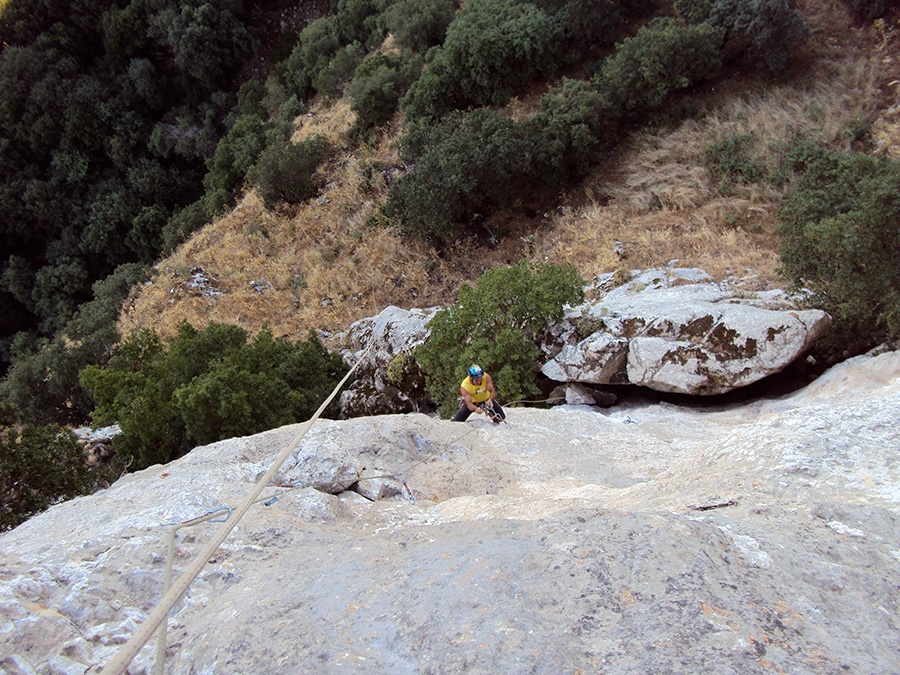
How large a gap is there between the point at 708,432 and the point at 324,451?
217 inches

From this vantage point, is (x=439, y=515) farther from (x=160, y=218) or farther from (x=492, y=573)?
(x=160, y=218)

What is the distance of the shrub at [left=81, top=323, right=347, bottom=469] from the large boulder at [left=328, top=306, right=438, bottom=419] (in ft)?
2.93

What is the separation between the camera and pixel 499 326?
1190cm

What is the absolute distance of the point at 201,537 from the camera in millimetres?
5137

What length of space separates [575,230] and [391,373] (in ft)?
27.4

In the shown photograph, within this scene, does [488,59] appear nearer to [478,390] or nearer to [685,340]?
[685,340]

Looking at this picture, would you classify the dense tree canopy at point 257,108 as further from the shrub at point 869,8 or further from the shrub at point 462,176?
the shrub at point 869,8

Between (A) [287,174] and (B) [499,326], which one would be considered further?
(A) [287,174]

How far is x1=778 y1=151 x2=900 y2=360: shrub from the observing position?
362 inches

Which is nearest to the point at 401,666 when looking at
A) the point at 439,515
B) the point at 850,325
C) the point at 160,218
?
the point at 439,515

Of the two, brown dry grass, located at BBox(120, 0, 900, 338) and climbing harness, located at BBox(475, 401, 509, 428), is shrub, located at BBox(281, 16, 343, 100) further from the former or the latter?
climbing harness, located at BBox(475, 401, 509, 428)

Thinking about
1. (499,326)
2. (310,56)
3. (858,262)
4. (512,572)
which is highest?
(310,56)

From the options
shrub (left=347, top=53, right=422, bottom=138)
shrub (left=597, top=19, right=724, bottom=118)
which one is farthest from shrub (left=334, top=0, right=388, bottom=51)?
shrub (left=597, top=19, right=724, bottom=118)

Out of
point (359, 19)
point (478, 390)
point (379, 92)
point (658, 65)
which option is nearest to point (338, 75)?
point (359, 19)
